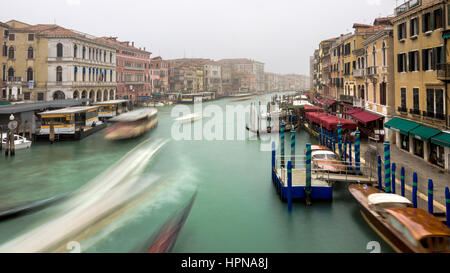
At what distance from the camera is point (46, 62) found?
119 feet

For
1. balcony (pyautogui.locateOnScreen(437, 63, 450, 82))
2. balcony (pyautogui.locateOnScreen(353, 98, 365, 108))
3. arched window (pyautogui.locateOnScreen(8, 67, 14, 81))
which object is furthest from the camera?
arched window (pyautogui.locateOnScreen(8, 67, 14, 81))

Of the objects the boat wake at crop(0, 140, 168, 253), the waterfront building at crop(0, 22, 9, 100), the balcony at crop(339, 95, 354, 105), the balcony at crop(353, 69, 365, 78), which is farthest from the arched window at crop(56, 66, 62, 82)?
the balcony at crop(353, 69, 365, 78)

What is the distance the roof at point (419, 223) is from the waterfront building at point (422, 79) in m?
4.80

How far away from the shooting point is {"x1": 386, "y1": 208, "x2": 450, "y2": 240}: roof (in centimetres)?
617

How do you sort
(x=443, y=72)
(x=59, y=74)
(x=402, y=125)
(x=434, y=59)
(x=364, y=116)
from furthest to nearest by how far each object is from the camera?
1. (x=59, y=74)
2. (x=364, y=116)
3. (x=402, y=125)
4. (x=434, y=59)
5. (x=443, y=72)

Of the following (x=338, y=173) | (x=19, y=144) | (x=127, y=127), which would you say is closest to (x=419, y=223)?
(x=338, y=173)

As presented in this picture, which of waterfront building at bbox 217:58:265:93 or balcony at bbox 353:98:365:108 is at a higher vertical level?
waterfront building at bbox 217:58:265:93

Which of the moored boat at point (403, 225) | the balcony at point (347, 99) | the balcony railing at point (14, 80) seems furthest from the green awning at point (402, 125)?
the balcony railing at point (14, 80)

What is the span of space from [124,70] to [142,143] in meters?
35.2

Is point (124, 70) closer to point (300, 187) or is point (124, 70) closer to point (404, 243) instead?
point (300, 187)

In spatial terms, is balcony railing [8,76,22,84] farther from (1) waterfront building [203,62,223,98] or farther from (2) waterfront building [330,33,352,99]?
(1) waterfront building [203,62,223,98]

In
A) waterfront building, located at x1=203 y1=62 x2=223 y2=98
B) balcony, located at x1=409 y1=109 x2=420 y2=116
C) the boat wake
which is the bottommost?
the boat wake

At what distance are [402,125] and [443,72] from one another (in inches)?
151

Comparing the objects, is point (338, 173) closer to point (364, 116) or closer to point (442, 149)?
point (442, 149)
